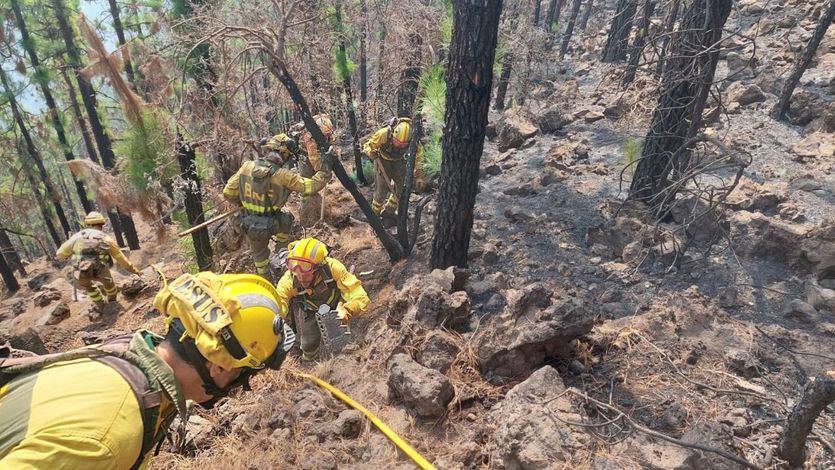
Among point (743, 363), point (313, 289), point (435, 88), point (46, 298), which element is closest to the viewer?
point (743, 363)

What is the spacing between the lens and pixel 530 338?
3.12 m

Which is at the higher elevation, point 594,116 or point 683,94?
point 683,94

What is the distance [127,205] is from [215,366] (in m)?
10.1

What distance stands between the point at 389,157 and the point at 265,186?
7.57 ft

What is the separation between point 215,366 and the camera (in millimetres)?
1906

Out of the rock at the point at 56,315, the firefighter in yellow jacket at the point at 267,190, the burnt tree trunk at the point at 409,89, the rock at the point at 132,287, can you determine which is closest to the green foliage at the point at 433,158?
the burnt tree trunk at the point at 409,89

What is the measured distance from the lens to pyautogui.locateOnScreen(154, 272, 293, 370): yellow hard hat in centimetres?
181

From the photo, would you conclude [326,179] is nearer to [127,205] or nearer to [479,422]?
[479,422]

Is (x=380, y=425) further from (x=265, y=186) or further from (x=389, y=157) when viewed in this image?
(x=389, y=157)

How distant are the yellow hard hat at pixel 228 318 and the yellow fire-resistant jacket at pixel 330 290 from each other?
2397 millimetres

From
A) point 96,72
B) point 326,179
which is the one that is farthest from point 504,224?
point 96,72

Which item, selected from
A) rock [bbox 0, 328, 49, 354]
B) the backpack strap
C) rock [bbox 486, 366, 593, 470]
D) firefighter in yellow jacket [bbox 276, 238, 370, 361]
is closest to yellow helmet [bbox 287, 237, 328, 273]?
firefighter in yellow jacket [bbox 276, 238, 370, 361]

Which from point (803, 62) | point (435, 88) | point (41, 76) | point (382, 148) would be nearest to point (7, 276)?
point (41, 76)

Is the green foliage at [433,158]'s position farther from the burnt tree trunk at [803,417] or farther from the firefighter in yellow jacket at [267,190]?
the burnt tree trunk at [803,417]
